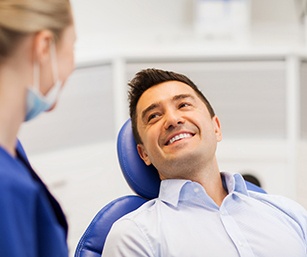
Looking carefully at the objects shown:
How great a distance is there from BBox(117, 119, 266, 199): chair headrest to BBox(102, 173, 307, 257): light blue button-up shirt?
0.07 meters

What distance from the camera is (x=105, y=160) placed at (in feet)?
10.2

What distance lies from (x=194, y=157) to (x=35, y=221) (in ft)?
2.45

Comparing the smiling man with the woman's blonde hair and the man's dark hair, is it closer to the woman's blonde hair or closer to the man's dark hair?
the man's dark hair

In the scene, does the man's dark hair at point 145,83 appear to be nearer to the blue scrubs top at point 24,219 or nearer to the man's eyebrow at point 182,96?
the man's eyebrow at point 182,96

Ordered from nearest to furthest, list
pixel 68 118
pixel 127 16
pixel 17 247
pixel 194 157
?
pixel 17 247 → pixel 194 157 → pixel 68 118 → pixel 127 16

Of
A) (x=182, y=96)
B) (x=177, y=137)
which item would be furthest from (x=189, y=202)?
(x=182, y=96)

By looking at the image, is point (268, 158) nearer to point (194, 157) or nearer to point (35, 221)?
point (194, 157)

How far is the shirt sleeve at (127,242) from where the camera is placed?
1.52m

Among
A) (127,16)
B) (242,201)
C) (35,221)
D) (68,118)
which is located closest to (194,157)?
(242,201)

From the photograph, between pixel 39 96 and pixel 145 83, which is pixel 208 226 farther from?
pixel 39 96

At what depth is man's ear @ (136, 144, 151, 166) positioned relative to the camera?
1.78 metres

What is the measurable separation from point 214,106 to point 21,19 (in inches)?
85.9

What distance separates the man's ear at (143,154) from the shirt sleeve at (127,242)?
0.25m

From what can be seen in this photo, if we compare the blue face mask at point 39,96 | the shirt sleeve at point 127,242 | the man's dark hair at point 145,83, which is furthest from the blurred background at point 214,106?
the blue face mask at point 39,96
